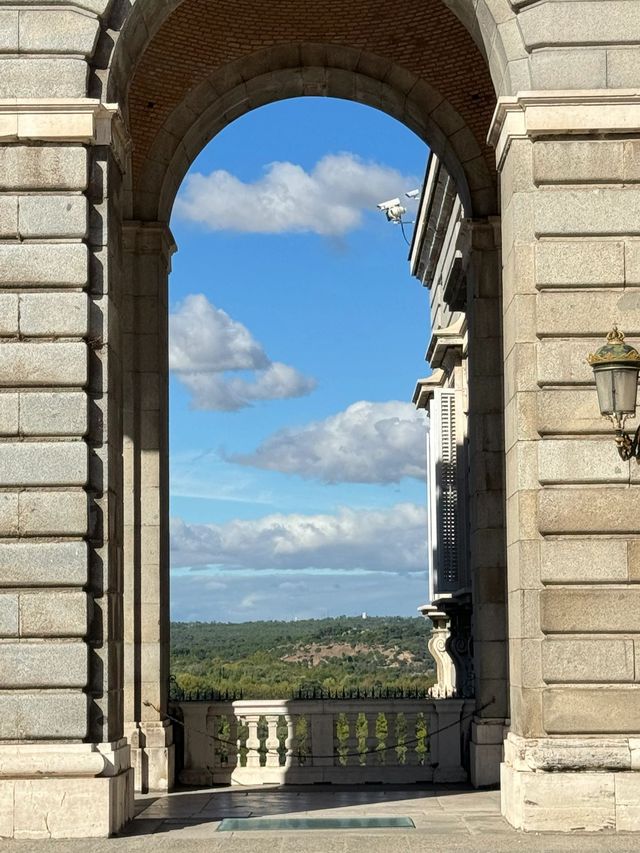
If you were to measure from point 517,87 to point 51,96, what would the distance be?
5.04 meters

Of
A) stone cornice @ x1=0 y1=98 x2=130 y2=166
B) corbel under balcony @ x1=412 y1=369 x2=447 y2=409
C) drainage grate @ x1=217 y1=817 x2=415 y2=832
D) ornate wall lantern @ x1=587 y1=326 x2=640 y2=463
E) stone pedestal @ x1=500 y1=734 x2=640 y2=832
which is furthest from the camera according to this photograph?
corbel under balcony @ x1=412 y1=369 x2=447 y2=409

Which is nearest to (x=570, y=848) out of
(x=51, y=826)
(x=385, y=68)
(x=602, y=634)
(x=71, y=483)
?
(x=602, y=634)

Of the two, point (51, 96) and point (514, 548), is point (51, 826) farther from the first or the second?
point (51, 96)

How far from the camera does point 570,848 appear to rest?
15.6 meters

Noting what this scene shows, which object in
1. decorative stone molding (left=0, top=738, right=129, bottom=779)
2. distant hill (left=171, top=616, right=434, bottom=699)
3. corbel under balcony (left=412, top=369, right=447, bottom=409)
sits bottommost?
distant hill (left=171, top=616, right=434, bottom=699)

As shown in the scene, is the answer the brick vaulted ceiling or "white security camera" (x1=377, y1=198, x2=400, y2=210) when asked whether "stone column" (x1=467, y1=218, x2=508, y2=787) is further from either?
"white security camera" (x1=377, y1=198, x2=400, y2=210)

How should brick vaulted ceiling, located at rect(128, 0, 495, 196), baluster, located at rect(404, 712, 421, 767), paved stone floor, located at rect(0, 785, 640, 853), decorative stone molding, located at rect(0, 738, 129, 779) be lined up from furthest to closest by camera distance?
baluster, located at rect(404, 712, 421, 767)
brick vaulted ceiling, located at rect(128, 0, 495, 196)
decorative stone molding, located at rect(0, 738, 129, 779)
paved stone floor, located at rect(0, 785, 640, 853)

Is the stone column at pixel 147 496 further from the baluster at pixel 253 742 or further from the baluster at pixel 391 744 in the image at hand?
the baluster at pixel 391 744

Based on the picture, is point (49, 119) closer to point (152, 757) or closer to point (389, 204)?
point (152, 757)

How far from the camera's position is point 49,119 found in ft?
57.4

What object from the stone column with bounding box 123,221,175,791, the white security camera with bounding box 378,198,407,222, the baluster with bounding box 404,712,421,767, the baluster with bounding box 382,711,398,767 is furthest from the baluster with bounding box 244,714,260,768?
the white security camera with bounding box 378,198,407,222

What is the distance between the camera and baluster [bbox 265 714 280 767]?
24500 mm

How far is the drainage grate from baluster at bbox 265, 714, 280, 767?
5472 mm

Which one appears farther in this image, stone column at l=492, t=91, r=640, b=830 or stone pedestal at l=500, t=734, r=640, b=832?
stone column at l=492, t=91, r=640, b=830
